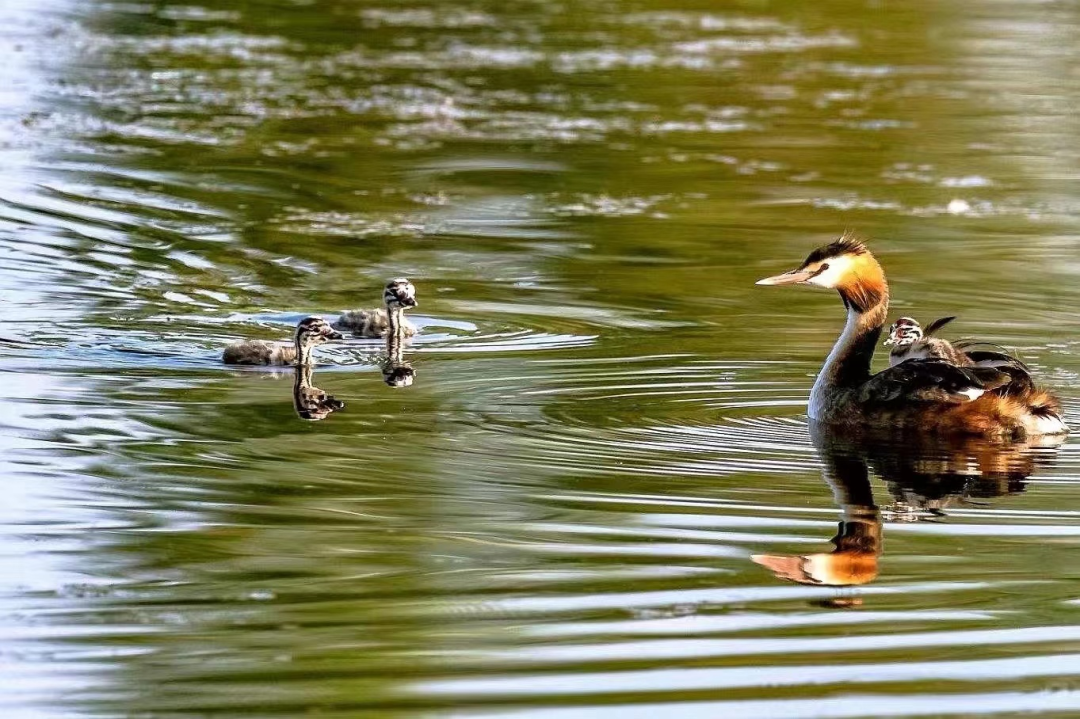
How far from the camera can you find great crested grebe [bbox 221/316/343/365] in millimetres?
10977

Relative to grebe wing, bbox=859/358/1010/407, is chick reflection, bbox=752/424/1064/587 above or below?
below

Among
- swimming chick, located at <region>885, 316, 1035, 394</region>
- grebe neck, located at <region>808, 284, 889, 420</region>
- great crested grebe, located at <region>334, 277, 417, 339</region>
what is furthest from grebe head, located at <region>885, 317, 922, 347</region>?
great crested grebe, located at <region>334, 277, 417, 339</region>

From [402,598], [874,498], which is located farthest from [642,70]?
[402,598]

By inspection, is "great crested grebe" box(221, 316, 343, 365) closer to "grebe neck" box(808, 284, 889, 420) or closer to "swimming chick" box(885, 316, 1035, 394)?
"grebe neck" box(808, 284, 889, 420)

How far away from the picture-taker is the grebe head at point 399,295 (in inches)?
459

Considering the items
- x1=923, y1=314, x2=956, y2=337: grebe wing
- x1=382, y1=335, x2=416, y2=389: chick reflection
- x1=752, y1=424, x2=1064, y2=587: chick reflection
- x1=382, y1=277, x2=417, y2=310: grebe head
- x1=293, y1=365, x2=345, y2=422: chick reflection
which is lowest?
x1=293, y1=365, x2=345, y2=422: chick reflection

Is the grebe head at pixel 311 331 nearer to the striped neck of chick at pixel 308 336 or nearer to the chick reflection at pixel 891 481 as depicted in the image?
the striped neck of chick at pixel 308 336

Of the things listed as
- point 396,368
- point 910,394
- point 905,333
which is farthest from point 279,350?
point 910,394

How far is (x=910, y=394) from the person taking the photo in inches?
369

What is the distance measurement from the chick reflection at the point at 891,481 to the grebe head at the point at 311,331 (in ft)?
9.49

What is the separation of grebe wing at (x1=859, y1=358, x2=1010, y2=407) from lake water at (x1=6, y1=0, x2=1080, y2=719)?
0.87 ft

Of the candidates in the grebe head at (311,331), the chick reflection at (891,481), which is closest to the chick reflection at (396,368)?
the grebe head at (311,331)

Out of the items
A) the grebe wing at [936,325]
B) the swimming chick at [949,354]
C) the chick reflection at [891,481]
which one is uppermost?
the grebe wing at [936,325]

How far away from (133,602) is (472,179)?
34.4ft
